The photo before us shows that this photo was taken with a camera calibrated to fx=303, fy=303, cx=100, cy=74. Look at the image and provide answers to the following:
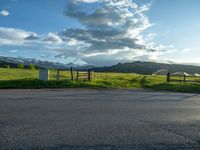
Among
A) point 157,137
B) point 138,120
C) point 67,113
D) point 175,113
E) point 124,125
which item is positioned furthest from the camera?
point 175,113

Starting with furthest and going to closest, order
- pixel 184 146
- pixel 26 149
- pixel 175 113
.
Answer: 1. pixel 175 113
2. pixel 184 146
3. pixel 26 149

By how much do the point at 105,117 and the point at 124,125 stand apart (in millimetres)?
1282

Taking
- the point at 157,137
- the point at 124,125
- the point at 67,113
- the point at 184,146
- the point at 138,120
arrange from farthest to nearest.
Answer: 1. the point at 67,113
2. the point at 138,120
3. the point at 124,125
4. the point at 157,137
5. the point at 184,146

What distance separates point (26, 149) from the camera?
586 cm

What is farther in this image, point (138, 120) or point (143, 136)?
point (138, 120)

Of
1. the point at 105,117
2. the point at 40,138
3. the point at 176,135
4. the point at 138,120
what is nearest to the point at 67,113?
the point at 105,117

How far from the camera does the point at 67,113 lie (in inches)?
395

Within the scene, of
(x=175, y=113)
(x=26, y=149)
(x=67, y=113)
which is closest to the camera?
(x=26, y=149)

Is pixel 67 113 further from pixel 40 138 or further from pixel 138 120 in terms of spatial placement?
pixel 40 138

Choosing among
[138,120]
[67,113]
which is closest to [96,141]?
[138,120]

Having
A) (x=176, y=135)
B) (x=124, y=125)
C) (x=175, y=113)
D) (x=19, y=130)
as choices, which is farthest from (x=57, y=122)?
(x=175, y=113)

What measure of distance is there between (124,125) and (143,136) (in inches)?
49.1

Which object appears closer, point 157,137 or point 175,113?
point 157,137

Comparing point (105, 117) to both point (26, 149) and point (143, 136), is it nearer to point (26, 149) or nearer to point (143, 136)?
point (143, 136)
